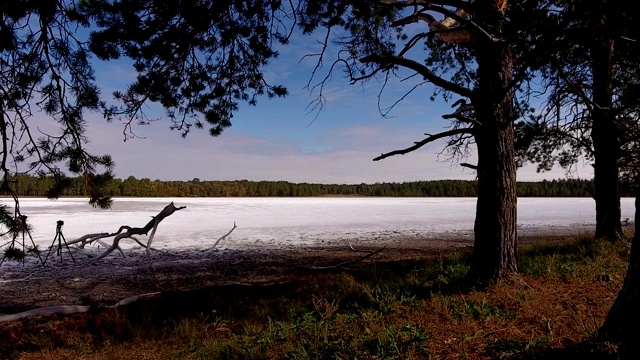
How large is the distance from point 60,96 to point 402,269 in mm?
6109

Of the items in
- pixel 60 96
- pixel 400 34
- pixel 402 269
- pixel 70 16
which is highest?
pixel 400 34

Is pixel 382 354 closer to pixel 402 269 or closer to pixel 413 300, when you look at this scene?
pixel 413 300

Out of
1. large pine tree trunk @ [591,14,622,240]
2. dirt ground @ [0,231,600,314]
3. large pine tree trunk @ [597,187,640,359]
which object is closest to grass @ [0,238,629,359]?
large pine tree trunk @ [597,187,640,359]

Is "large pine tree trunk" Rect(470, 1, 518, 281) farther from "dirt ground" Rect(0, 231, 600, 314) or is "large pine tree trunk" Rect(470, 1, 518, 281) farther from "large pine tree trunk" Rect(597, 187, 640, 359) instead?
"dirt ground" Rect(0, 231, 600, 314)

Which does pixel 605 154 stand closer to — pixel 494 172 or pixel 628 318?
pixel 494 172

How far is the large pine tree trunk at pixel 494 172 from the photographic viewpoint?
4.90 meters

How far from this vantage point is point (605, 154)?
8.12 meters

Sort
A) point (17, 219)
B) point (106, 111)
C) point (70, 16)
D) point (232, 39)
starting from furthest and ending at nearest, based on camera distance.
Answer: point (232, 39) → point (106, 111) → point (70, 16) → point (17, 219)

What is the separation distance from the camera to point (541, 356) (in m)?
2.85

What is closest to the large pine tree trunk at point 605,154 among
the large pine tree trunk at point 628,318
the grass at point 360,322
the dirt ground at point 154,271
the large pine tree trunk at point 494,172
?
the grass at point 360,322

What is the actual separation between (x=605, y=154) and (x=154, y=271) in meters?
10.1

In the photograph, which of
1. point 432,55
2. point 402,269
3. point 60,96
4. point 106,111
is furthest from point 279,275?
point 432,55

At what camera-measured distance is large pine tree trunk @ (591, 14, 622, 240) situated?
26.3 ft

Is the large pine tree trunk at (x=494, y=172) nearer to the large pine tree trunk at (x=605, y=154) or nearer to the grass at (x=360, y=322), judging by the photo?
the grass at (x=360, y=322)
